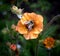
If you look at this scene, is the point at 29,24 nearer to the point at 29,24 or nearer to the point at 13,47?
the point at 29,24

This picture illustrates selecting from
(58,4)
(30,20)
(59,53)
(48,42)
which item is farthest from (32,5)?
(30,20)

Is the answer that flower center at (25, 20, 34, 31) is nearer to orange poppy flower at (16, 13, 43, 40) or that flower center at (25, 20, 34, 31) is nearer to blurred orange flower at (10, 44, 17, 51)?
orange poppy flower at (16, 13, 43, 40)

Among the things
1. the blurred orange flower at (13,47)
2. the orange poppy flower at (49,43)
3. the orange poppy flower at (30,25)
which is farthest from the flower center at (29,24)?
the orange poppy flower at (49,43)

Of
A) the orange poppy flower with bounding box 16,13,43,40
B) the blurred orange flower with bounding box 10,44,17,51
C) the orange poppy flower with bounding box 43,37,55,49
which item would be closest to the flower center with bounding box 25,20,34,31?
the orange poppy flower with bounding box 16,13,43,40

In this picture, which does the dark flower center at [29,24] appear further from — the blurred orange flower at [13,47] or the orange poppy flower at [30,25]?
the blurred orange flower at [13,47]

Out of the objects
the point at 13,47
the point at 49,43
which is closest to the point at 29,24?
the point at 13,47

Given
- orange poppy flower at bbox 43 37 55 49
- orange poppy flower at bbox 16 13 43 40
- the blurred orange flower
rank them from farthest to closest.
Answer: orange poppy flower at bbox 43 37 55 49, the blurred orange flower, orange poppy flower at bbox 16 13 43 40

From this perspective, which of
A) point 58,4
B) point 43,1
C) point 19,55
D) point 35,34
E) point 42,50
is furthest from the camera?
point 58,4

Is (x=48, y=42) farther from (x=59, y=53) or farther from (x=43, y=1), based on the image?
(x=43, y=1)
